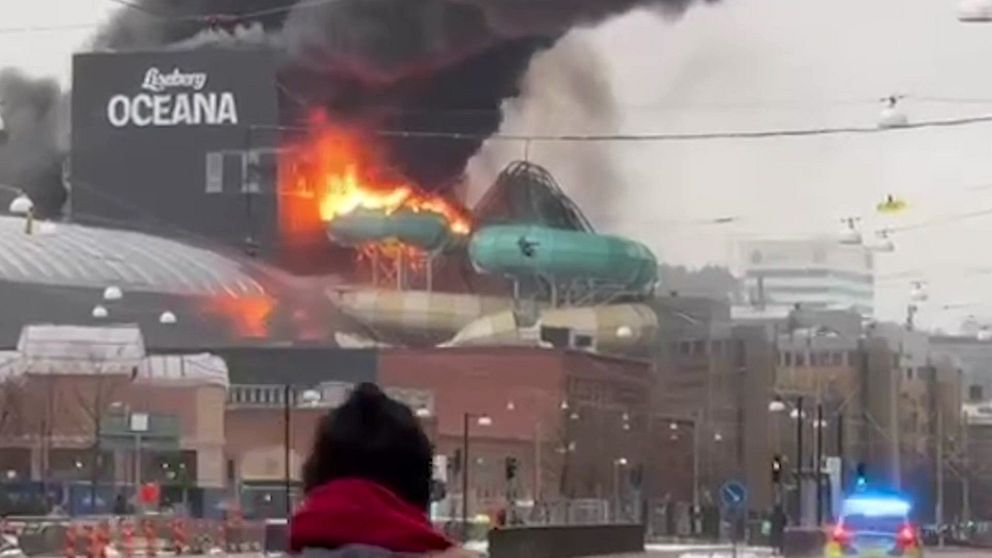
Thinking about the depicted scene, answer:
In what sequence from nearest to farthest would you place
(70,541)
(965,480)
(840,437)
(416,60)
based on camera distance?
(70,541), (840,437), (965,480), (416,60)

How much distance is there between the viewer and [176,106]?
56281mm

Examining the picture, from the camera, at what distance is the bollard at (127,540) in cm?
2803

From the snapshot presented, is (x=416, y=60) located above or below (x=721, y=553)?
above

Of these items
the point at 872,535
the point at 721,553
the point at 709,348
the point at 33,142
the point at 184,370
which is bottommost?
the point at 721,553

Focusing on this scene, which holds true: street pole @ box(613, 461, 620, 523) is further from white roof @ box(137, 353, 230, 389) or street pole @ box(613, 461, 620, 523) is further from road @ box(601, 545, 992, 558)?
road @ box(601, 545, 992, 558)

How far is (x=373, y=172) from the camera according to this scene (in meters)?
56.8

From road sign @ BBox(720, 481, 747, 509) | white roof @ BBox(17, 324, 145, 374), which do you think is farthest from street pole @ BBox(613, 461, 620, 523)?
road sign @ BBox(720, 481, 747, 509)

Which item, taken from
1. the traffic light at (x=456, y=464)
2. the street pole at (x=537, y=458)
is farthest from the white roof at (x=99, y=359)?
the traffic light at (x=456, y=464)

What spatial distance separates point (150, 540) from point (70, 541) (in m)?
2.20

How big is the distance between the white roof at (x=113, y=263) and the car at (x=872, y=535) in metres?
35.2

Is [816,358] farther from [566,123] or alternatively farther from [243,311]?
[243,311]

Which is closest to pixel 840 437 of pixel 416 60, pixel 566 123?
pixel 566 123

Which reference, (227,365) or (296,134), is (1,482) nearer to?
(227,365)

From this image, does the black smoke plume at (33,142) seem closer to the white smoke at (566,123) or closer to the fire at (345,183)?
the fire at (345,183)
